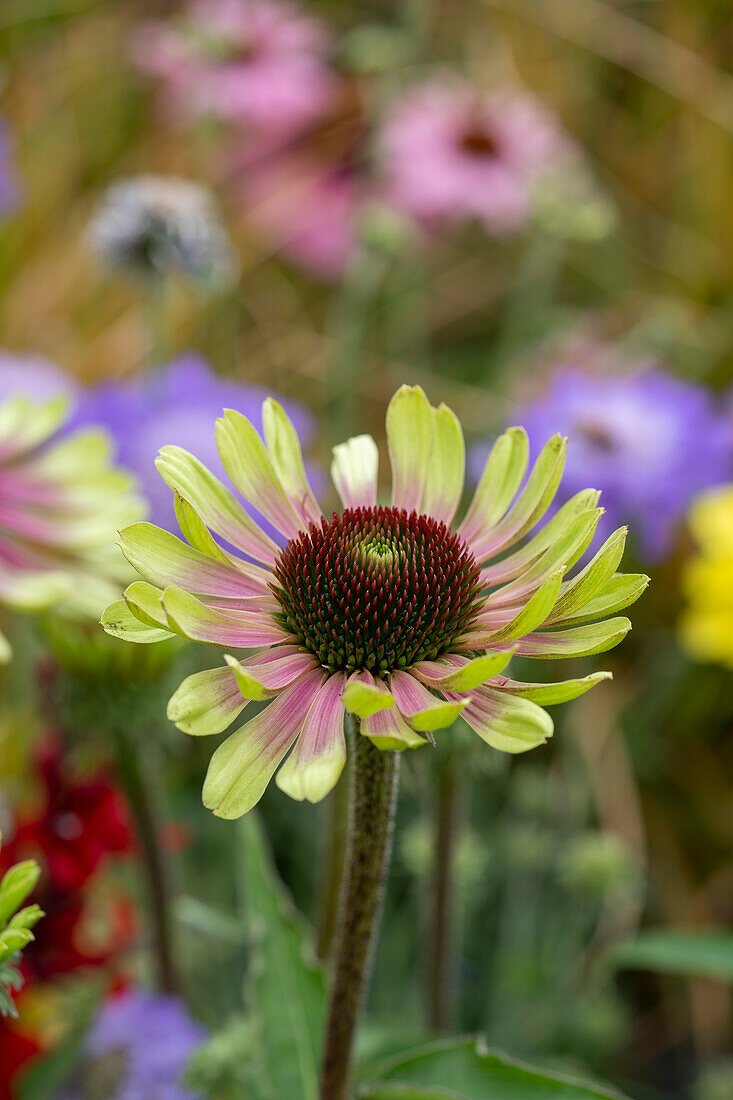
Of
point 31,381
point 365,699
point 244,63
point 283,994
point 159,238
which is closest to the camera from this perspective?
point 365,699

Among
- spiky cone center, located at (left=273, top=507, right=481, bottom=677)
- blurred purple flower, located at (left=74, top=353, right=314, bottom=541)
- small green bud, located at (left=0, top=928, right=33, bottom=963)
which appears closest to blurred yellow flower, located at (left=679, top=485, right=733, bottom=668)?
blurred purple flower, located at (left=74, top=353, right=314, bottom=541)

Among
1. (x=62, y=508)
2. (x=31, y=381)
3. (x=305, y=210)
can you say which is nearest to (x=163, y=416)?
(x=31, y=381)

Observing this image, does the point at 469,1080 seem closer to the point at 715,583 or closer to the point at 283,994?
the point at 283,994

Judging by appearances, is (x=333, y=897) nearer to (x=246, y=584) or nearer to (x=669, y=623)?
(x=246, y=584)

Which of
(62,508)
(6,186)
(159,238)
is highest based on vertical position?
(6,186)

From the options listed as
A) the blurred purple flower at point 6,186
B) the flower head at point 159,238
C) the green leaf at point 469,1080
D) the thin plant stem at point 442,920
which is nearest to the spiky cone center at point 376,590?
the green leaf at point 469,1080

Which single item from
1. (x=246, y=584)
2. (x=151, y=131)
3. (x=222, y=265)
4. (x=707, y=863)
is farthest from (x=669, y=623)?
(x=151, y=131)

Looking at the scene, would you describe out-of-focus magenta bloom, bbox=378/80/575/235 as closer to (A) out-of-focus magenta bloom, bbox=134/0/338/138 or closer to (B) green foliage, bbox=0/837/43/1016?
(A) out-of-focus magenta bloom, bbox=134/0/338/138
